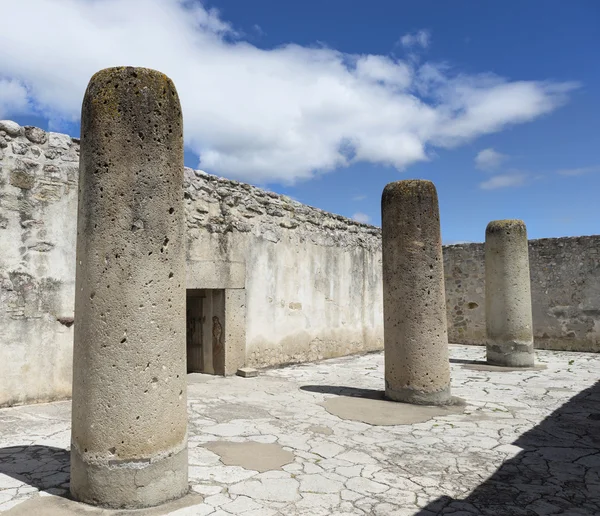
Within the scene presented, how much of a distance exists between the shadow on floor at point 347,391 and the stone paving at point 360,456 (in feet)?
0.09

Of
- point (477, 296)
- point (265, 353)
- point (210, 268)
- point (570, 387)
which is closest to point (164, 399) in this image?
point (210, 268)

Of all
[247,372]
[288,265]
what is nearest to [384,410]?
[247,372]

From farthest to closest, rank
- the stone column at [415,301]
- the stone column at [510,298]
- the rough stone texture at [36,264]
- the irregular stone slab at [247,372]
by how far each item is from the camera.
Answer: the stone column at [510,298]
the irregular stone slab at [247,372]
the stone column at [415,301]
the rough stone texture at [36,264]

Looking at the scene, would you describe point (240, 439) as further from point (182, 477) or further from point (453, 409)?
point (453, 409)

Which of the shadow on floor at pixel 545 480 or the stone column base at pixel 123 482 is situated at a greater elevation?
the stone column base at pixel 123 482

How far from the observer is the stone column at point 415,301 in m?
6.01

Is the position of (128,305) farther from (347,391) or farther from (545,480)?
(347,391)

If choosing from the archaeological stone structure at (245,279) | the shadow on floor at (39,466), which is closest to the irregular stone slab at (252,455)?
the shadow on floor at (39,466)

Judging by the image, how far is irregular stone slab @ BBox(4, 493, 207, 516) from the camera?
9.48 feet

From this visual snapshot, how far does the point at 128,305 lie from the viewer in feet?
10.0

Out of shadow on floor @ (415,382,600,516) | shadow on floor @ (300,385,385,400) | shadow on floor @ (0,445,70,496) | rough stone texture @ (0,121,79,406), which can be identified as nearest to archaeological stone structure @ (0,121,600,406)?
rough stone texture @ (0,121,79,406)

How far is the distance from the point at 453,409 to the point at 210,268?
4.02 metres

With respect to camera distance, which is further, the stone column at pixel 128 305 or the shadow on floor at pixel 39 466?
the shadow on floor at pixel 39 466

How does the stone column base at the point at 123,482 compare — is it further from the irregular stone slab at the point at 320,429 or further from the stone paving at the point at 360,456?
the irregular stone slab at the point at 320,429
